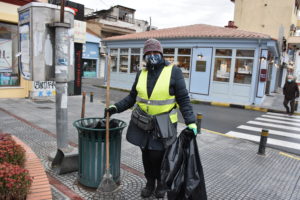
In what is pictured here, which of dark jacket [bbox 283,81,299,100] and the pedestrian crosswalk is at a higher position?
dark jacket [bbox 283,81,299,100]

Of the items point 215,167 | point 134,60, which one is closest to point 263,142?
point 215,167

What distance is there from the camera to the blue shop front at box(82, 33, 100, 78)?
30181 millimetres

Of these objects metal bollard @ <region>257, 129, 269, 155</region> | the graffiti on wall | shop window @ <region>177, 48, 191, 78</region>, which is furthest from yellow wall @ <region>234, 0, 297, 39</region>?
metal bollard @ <region>257, 129, 269, 155</region>

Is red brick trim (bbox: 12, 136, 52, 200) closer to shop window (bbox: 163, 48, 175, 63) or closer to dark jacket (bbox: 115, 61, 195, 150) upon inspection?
dark jacket (bbox: 115, 61, 195, 150)

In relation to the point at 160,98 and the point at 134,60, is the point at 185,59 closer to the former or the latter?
the point at 134,60

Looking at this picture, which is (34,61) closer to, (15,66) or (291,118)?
(15,66)

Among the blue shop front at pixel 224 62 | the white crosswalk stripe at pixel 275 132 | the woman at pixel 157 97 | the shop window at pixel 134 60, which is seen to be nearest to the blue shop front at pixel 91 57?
the shop window at pixel 134 60

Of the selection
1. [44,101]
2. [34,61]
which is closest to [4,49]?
[44,101]

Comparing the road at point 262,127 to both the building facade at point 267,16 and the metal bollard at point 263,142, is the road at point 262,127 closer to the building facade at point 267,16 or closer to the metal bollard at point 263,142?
the metal bollard at point 263,142

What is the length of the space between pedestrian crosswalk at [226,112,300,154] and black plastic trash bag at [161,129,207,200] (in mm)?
4659

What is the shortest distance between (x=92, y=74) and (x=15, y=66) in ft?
70.3

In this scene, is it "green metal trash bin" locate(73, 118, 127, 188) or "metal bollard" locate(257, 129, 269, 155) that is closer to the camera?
"green metal trash bin" locate(73, 118, 127, 188)

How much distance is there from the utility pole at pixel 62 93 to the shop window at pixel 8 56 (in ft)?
25.6

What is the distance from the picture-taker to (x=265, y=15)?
2592 cm
